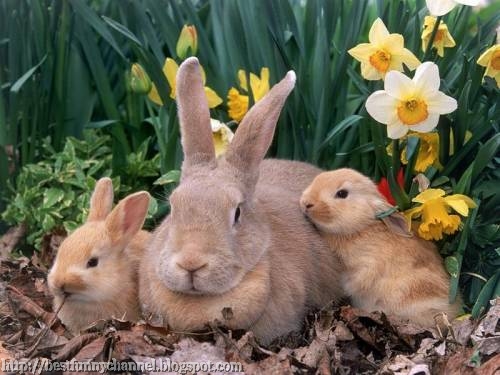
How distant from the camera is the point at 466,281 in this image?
4.67 m

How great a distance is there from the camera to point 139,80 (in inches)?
203

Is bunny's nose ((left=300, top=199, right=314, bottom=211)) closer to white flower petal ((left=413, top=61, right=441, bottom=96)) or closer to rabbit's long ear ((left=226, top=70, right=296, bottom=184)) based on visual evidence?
rabbit's long ear ((left=226, top=70, right=296, bottom=184))

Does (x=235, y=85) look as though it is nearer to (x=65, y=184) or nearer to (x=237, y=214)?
(x=65, y=184)

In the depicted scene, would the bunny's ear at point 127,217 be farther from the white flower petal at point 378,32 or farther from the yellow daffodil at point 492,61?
the yellow daffodil at point 492,61

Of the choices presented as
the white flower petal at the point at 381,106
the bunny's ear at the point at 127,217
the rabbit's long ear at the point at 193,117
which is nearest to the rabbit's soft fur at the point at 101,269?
the bunny's ear at the point at 127,217

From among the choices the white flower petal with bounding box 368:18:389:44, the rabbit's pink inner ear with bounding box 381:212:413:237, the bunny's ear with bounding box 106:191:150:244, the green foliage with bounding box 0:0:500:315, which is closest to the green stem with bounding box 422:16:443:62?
the green foliage with bounding box 0:0:500:315

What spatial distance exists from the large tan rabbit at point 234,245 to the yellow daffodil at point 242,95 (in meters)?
0.71

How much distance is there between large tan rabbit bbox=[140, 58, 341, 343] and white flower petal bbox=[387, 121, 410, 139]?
1.48 ft

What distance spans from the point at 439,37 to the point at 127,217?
1.59 metres

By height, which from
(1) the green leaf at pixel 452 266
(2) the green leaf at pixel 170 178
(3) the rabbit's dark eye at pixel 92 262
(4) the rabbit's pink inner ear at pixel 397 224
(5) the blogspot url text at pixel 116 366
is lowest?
(1) the green leaf at pixel 452 266

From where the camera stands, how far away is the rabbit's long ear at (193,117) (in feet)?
13.9

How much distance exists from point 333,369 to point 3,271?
190 cm

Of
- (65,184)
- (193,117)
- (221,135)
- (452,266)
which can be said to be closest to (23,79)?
(65,184)

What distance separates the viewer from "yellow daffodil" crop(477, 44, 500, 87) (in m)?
4.33
